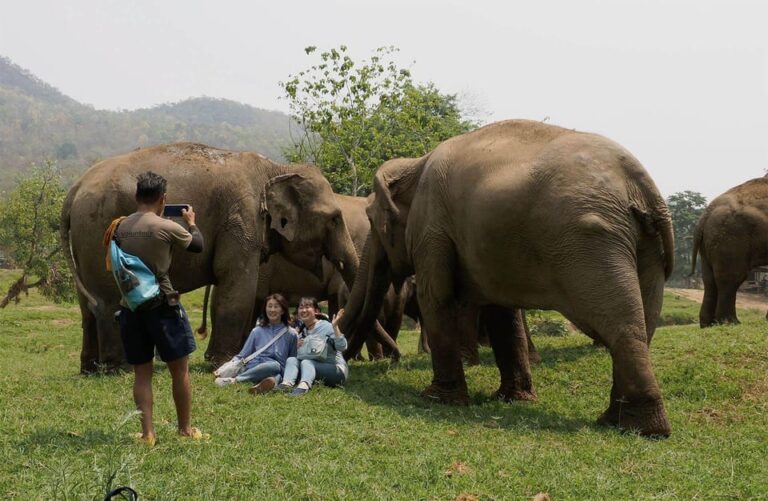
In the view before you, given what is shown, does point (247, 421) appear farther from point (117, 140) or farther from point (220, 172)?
point (117, 140)

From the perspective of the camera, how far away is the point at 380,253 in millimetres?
9758

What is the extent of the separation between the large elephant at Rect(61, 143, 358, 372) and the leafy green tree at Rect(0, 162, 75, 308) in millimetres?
20385

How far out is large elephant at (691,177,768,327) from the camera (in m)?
14.7

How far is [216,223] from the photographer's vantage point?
9461 millimetres

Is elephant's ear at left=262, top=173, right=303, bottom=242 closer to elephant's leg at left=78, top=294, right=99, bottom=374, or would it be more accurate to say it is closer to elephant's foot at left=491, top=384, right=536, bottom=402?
elephant's leg at left=78, top=294, right=99, bottom=374

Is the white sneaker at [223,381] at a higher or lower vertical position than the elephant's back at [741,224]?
lower

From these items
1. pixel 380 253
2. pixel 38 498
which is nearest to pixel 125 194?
pixel 380 253

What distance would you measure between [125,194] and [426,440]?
470 cm

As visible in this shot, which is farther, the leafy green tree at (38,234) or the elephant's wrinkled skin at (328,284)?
the leafy green tree at (38,234)

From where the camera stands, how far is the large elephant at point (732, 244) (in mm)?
14680

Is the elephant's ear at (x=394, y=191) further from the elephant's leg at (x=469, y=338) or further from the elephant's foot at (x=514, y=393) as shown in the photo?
the elephant's foot at (x=514, y=393)

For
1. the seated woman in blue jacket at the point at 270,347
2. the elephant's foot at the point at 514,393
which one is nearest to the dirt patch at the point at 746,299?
the elephant's foot at the point at 514,393

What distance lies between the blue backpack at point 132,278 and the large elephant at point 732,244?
39.8 ft

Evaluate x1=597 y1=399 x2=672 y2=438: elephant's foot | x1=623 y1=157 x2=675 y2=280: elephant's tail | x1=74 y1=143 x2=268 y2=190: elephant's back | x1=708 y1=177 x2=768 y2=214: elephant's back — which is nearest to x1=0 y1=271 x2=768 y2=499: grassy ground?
x1=597 y1=399 x2=672 y2=438: elephant's foot
